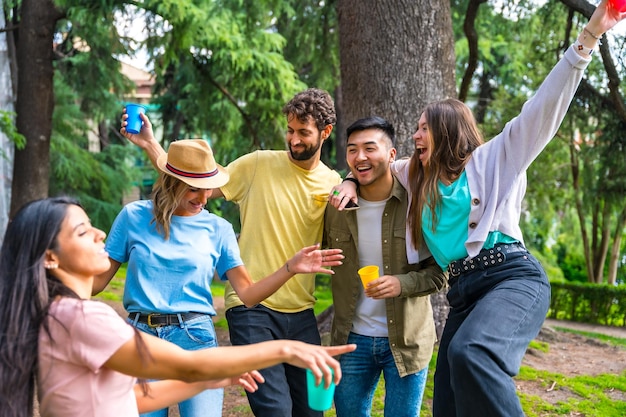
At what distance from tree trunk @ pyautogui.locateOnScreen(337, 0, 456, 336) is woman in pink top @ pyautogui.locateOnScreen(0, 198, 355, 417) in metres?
4.11

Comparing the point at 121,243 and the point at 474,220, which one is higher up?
the point at 474,220

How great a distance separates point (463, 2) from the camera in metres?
11.4

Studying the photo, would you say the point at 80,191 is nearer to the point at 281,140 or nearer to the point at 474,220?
the point at 281,140

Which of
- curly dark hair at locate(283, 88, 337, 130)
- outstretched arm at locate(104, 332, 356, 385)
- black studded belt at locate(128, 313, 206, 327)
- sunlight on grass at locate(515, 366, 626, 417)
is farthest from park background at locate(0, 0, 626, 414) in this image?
outstretched arm at locate(104, 332, 356, 385)

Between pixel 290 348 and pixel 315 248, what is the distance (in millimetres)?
1096

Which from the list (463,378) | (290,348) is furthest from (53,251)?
(463,378)

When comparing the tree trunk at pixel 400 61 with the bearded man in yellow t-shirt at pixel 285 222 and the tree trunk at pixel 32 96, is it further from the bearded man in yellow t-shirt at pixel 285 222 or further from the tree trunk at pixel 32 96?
the tree trunk at pixel 32 96

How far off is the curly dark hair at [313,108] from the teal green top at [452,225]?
0.85m

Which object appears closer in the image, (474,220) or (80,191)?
(474,220)

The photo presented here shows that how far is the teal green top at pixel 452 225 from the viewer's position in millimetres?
3414

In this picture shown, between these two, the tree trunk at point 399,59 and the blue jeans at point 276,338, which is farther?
the tree trunk at point 399,59

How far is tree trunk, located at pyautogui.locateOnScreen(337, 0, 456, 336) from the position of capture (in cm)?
622

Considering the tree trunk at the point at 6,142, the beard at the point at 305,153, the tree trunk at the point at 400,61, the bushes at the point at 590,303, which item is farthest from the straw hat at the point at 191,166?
the bushes at the point at 590,303

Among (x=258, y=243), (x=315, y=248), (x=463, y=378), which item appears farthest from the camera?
(x=258, y=243)
